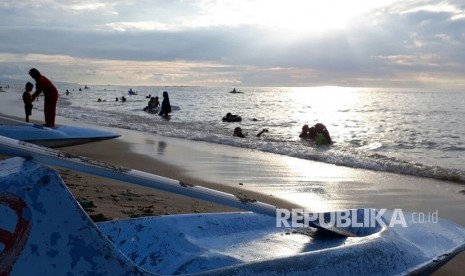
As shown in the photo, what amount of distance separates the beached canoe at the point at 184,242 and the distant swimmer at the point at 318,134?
1267cm

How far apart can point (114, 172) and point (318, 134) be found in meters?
15.1

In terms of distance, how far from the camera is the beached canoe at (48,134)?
980cm

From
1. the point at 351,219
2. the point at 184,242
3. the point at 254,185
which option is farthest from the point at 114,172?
the point at 254,185

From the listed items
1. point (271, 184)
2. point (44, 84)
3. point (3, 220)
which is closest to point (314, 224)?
point (3, 220)

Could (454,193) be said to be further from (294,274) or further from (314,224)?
(294,274)

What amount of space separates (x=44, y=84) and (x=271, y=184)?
5557mm

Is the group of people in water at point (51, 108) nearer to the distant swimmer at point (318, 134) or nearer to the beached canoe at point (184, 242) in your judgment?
the distant swimmer at point (318, 134)

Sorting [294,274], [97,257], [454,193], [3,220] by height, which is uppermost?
[3,220]

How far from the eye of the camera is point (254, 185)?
9.15 metres

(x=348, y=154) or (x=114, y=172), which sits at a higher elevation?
(x=114, y=172)

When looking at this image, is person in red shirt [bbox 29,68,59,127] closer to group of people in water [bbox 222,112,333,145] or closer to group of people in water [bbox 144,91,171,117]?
group of people in water [bbox 222,112,333,145]

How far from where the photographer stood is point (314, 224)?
4.11 meters

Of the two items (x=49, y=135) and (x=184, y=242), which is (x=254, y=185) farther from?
(x=184, y=242)

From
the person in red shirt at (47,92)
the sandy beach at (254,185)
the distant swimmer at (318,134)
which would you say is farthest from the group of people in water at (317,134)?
the person in red shirt at (47,92)
